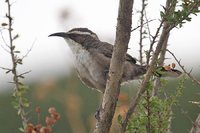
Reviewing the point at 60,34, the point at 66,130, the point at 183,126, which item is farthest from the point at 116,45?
the point at 66,130

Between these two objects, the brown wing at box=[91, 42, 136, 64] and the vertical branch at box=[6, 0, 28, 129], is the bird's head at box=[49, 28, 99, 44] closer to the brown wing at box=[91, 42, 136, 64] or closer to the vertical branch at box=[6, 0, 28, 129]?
the brown wing at box=[91, 42, 136, 64]

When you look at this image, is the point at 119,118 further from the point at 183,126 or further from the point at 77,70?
the point at 183,126

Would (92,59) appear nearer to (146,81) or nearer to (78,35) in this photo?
(78,35)

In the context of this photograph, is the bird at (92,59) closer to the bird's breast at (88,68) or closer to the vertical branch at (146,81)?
the bird's breast at (88,68)

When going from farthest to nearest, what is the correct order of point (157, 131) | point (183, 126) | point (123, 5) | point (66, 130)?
point (66, 130) → point (183, 126) → point (157, 131) → point (123, 5)

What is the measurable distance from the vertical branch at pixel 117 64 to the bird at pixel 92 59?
4.82ft

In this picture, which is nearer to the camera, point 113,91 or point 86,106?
point 113,91

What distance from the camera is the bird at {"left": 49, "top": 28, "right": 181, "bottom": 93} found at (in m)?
5.27

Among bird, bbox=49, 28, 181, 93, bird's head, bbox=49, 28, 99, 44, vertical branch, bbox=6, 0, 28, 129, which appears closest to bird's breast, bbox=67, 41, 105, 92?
bird, bbox=49, 28, 181, 93

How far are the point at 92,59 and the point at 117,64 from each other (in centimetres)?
192

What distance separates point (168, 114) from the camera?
3.81 meters

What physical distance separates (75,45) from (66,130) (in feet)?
15.0

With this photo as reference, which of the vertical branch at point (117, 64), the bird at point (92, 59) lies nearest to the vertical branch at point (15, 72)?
the vertical branch at point (117, 64)

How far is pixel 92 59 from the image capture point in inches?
213
